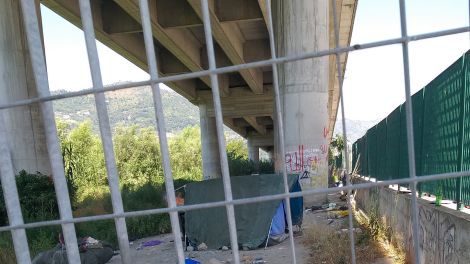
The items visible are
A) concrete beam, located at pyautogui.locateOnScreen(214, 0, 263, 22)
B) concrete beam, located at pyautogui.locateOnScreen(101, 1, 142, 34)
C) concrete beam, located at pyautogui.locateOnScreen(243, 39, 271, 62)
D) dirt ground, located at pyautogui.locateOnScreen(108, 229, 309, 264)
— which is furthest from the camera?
concrete beam, located at pyautogui.locateOnScreen(243, 39, 271, 62)

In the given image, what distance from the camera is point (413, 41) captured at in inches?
84.6

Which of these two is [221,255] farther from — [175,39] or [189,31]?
[189,31]

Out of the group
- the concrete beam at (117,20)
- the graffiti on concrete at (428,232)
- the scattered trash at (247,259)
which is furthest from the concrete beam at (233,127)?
the graffiti on concrete at (428,232)

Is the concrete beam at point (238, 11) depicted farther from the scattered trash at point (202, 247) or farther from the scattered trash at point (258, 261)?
the scattered trash at point (258, 261)

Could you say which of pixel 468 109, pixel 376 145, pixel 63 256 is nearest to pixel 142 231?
pixel 63 256

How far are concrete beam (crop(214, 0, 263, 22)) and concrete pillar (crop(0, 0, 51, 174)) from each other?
746 centimetres

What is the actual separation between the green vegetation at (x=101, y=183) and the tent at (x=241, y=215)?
2.70m

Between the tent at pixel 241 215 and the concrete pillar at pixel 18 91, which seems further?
the concrete pillar at pixel 18 91

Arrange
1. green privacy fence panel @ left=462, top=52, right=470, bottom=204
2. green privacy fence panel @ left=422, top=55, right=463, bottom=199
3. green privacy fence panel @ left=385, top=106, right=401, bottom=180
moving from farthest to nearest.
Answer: green privacy fence panel @ left=385, top=106, right=401, bottom=180 → green privacy fence panel @ left=422, top=55, right=463, bottom=199 → green privacy fence panel @ left=462, top=52, right=470, bottom=204

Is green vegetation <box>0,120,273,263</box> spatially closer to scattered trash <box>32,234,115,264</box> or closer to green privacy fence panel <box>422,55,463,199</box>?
scattered trash <box>32,234,115,264</box>

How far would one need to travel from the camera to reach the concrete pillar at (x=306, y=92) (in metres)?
13.7

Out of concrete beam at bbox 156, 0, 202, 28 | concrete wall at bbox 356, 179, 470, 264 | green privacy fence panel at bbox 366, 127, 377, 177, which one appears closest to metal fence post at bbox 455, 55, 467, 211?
concrete wall at bbox 356, 179, 470, 264

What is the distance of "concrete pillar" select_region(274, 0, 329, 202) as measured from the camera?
45.0ft

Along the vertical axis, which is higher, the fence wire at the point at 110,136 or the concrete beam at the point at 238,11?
the concrete beam at the point at 238,11
